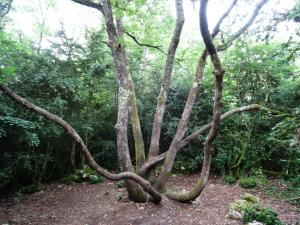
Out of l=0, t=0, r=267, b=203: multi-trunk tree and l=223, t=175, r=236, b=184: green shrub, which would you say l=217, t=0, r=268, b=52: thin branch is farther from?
l=223, t=175, r=236, b=184: green shrub

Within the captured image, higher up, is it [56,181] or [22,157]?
[22,157]

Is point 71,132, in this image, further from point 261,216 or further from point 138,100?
point 138,100

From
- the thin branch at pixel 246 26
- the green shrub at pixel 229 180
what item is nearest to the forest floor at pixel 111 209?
the green shrub at pixel 229 180

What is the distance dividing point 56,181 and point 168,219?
4.45m

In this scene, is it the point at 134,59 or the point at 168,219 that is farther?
the point at 134,59

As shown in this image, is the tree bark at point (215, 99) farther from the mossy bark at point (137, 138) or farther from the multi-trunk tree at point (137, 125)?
the mossy bark at point (137, 138)

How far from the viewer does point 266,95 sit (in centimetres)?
820

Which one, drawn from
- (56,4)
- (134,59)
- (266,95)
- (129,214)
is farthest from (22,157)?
(56,4)

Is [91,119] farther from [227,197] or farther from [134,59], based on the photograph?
[227,197]

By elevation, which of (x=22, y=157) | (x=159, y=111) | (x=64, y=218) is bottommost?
(x=64, y=218)

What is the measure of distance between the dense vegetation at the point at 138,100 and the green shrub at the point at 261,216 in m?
1.83

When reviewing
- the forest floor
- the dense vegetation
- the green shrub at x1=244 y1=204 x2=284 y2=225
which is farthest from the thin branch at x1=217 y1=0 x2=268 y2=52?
the forest floor

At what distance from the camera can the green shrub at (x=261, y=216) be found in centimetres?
439

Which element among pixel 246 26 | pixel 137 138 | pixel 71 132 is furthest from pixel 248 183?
pixel 71 132
